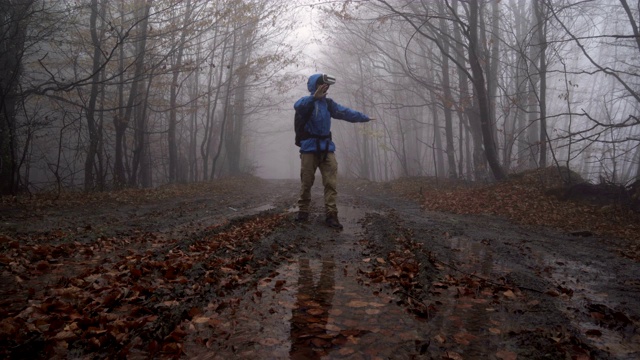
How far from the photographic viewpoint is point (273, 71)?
65.3 feet

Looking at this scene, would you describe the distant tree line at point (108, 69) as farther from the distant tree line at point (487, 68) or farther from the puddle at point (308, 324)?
the puddle at point (308, 324)

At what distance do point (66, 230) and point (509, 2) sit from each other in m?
23.3

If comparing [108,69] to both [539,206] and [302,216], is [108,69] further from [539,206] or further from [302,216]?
[539,206]

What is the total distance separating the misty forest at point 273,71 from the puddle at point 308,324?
6.59 metres

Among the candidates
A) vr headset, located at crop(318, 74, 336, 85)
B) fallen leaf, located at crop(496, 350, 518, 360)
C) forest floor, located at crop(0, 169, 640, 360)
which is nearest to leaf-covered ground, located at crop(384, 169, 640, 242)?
forest floor, located at crop(0, 169, 640, 360)

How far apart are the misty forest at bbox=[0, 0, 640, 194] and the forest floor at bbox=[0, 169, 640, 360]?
4.04 meters

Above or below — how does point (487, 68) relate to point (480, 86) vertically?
above

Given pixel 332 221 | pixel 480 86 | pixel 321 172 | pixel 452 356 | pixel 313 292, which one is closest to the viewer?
pixel 452 356

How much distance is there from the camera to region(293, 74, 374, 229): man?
5.90 m

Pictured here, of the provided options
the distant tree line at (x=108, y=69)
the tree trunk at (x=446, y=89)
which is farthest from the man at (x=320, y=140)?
the tree trunk at (x=446, y=89)

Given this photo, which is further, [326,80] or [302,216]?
[302,216]

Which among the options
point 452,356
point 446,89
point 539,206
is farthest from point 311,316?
point 446,89

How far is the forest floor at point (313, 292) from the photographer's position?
81.4 inches

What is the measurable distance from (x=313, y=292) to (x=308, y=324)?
0.57 meters
